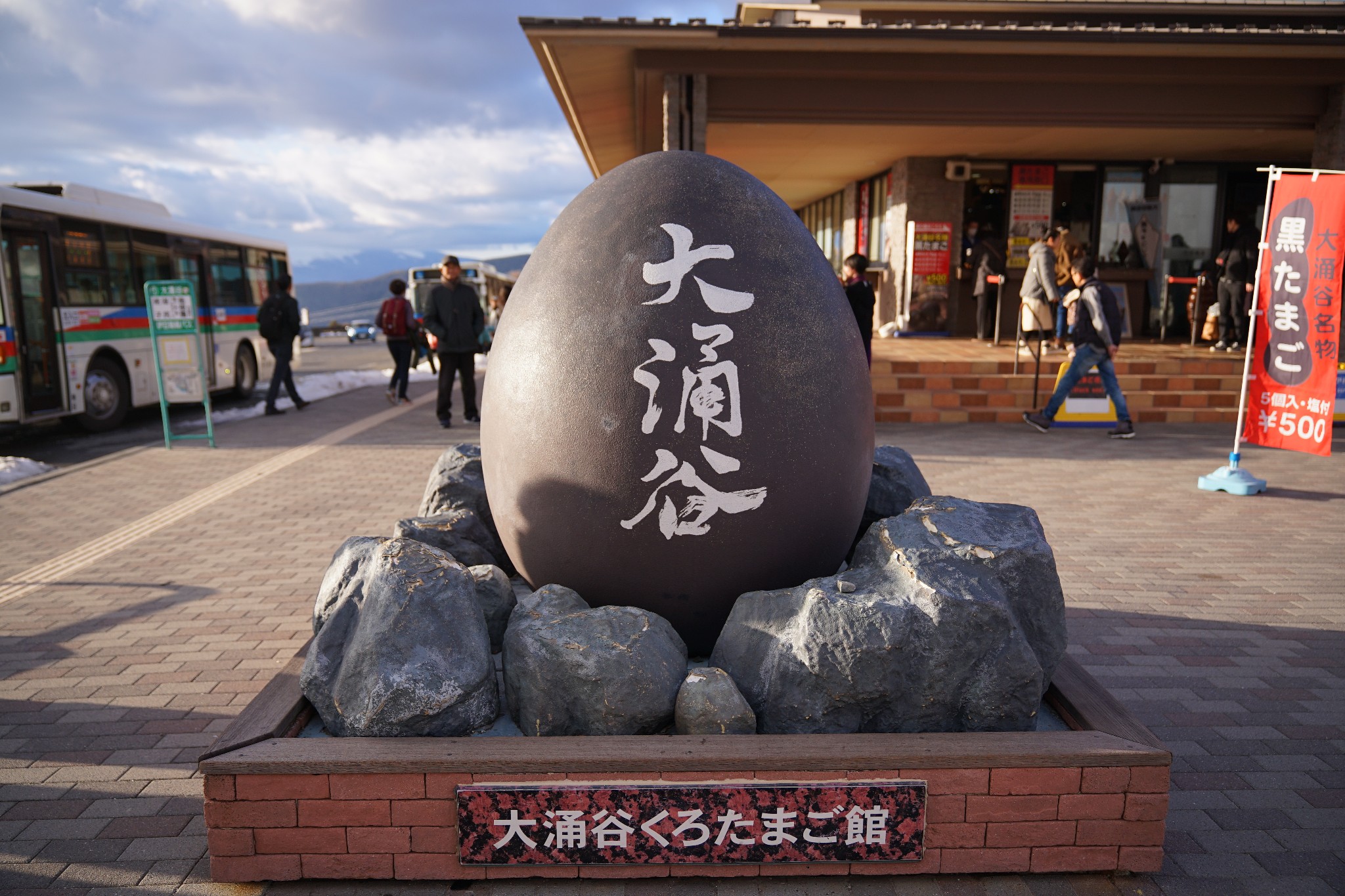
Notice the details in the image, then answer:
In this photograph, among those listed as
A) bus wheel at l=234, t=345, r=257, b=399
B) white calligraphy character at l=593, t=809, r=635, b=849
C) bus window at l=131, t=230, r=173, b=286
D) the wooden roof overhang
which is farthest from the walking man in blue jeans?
bus wheel at l=234, t=345, r=257, b=399

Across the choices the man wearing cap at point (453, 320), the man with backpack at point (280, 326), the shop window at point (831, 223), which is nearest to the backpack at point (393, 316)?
the man with backpack at point (280, 326)

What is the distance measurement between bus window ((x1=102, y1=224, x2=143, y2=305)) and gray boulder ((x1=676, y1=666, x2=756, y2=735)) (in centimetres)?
1295

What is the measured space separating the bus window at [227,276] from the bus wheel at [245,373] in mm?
959

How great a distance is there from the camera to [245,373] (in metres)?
16.9

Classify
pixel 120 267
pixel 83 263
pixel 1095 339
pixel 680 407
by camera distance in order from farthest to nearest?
pixel 120 267
pixel 83 263
pixel 1095 339
pixel 680 407

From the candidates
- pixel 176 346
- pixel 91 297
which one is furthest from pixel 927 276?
pixel 91 297

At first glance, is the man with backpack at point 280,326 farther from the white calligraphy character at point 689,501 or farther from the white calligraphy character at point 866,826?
the white calligraphy character at point 866,826

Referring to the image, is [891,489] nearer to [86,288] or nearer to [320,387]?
[86,288]

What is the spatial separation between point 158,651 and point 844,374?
3.79 metres

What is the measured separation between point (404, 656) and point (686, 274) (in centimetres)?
172

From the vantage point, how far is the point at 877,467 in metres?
4.74

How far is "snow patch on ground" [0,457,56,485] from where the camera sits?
9.05 m

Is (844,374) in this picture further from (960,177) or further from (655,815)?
(960,177)

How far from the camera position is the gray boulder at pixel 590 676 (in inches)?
116
